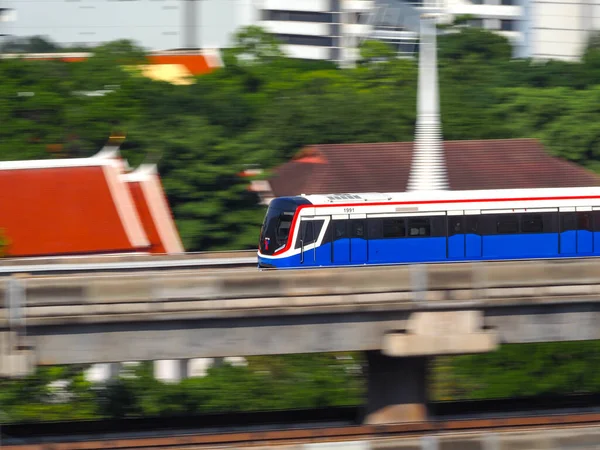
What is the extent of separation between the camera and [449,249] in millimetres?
22688

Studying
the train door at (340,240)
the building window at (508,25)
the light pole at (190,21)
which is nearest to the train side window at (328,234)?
the train door at (340,240)

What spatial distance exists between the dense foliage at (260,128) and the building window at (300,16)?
29438 mm

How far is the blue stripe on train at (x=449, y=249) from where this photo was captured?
71.8ft

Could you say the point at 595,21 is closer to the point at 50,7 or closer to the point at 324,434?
the point at 50,7

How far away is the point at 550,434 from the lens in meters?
14.5

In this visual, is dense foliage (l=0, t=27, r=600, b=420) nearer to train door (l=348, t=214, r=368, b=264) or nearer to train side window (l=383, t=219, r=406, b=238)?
train door (l=348, t=214, r=368, b=264)

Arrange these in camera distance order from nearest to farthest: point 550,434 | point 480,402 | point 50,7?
1. point 550,434
2. point 480,402
3. point 50,7

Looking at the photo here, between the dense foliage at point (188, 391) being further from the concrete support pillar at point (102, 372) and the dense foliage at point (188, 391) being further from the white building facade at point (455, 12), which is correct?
the white building facade at point (455, 12)

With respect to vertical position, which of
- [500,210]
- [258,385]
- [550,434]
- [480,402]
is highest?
[500,210]

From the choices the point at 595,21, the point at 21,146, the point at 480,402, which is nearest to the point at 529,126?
the point at 21,146

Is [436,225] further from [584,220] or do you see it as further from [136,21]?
[136,21]

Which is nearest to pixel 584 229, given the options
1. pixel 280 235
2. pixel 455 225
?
pixel 455 225

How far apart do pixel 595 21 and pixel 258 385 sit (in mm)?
62562

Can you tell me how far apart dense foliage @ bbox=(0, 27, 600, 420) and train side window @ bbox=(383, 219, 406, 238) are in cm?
525
